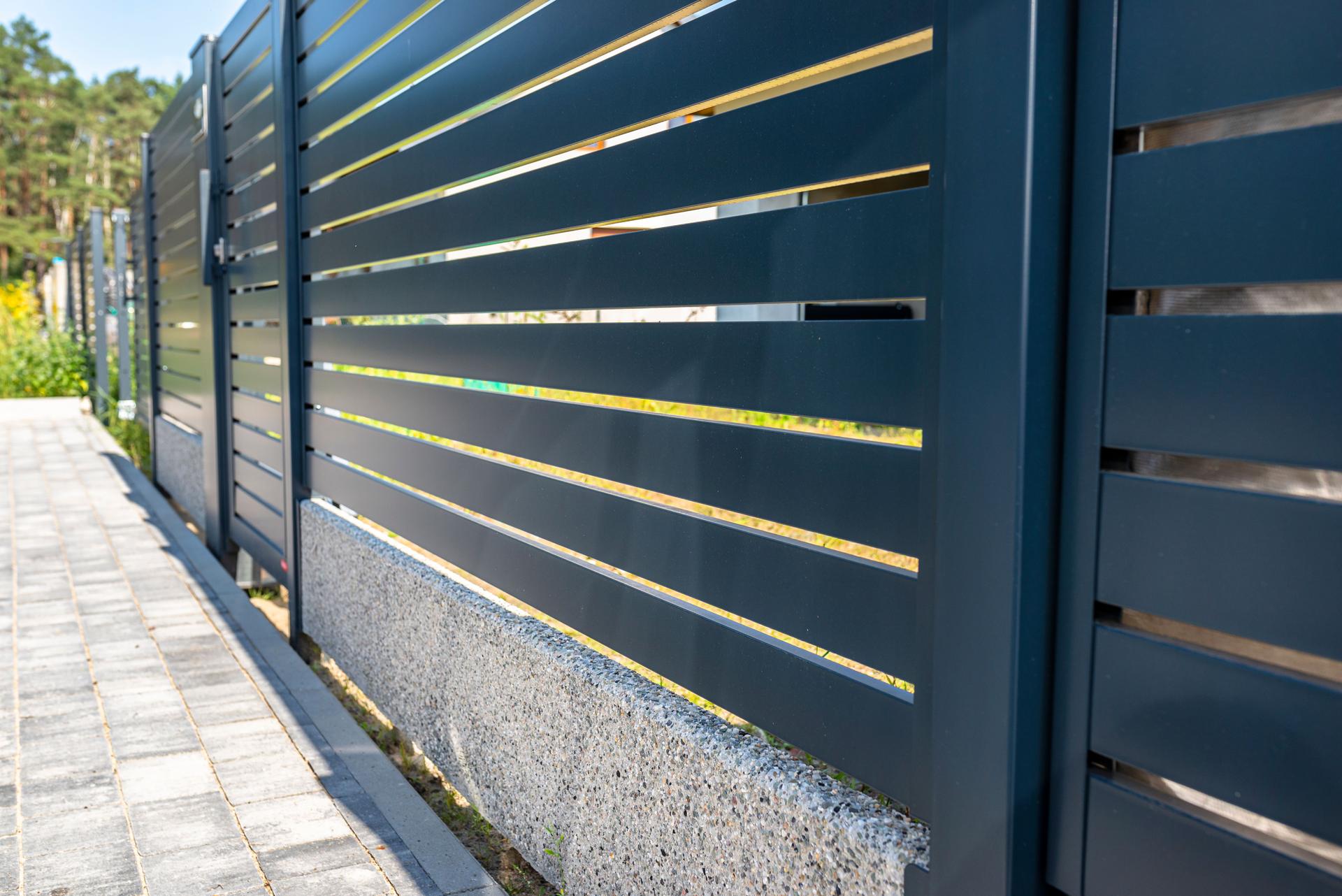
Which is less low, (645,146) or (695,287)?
(645,146)

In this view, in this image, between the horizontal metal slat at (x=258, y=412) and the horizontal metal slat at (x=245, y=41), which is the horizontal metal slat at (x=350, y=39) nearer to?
the horizontal metal slat at (x=245, y=41)

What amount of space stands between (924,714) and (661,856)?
30.7 inches

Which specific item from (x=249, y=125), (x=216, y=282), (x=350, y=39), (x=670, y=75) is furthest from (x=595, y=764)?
(x=216, y=282)

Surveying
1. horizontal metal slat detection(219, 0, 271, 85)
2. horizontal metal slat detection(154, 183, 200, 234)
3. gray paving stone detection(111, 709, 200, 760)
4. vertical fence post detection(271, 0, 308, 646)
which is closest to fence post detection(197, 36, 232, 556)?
horizontal metal slat detection(219, 0, 271, 85)

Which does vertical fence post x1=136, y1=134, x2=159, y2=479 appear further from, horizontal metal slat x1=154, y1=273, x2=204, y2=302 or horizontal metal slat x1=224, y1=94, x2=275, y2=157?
horizontal metal slat x1=224, y1=94, x2=275, y2=157

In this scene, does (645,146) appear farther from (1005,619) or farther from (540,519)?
(1005,619)

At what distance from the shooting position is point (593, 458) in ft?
7.42

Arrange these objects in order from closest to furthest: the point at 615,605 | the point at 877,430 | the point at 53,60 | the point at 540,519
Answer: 1. the point at 615,605
2. the point at 540,519
3. the point at 877,430
4. the point at 53,60

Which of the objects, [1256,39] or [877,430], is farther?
[877,430]

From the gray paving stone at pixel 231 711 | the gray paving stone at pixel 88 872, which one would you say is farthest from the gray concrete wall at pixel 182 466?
Result: the gray paving stone at pixel 88 872

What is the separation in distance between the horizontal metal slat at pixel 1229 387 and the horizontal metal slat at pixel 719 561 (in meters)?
0.42

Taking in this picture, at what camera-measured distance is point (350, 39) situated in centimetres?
370

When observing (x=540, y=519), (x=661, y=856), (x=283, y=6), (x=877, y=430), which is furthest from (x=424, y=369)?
(x=877, y=430)

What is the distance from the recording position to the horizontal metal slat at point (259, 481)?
4.89 meters
